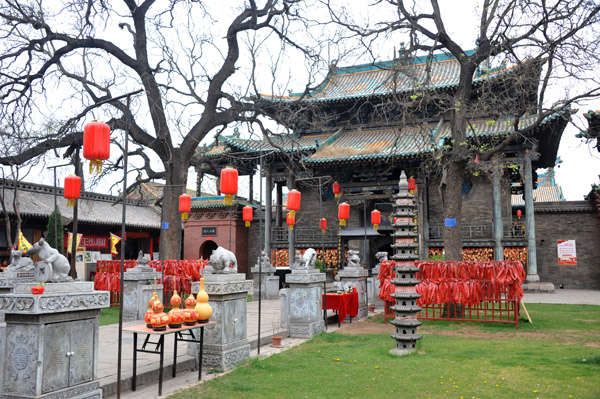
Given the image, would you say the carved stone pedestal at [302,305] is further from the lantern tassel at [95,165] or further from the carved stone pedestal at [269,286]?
the carved stone pedestal at [269,286]

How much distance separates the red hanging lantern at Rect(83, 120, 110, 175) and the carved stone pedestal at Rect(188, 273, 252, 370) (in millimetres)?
2029

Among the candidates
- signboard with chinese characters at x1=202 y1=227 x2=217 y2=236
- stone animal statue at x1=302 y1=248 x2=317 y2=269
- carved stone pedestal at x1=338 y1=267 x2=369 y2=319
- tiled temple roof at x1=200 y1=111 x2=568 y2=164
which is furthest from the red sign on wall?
stone animal statue at x1=302 y1=248 x2=317 y2=269

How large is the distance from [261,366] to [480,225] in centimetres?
1412

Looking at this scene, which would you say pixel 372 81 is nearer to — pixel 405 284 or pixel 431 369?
pixel 405 284

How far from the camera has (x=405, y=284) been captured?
7238 mm

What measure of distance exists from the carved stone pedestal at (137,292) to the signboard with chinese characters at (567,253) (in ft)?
51.8

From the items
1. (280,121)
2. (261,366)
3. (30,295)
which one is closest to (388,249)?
(280,121)

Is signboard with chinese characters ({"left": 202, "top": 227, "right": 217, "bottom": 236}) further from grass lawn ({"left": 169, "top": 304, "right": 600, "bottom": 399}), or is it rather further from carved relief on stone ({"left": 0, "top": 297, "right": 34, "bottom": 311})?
carved relief on stone ({"left": 0, "top": 297, "right": 34, "bottom": 311})

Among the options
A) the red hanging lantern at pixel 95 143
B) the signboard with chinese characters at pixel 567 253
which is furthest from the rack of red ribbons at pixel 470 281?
the signboard with chinese characters at pixel 567 253

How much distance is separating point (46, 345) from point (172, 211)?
10750mm

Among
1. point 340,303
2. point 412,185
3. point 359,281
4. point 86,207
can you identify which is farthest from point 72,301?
point 86,207

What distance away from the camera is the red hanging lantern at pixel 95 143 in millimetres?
5477

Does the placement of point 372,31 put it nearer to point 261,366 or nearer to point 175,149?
point 175,149

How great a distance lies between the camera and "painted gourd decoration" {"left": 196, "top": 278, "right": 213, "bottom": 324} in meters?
5.82
